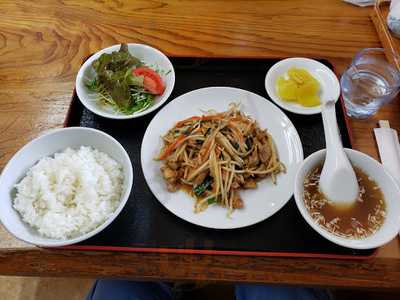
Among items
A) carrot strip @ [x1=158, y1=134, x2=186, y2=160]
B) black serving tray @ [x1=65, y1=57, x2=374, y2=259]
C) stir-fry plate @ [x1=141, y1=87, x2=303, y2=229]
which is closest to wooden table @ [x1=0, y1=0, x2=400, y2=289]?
black serving tray @ [x1=65, y1=57, x2=374, y2=259]

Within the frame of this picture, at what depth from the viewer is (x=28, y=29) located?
1.86 metres

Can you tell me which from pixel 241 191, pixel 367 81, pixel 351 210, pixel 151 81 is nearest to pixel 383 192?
pixel 351 210

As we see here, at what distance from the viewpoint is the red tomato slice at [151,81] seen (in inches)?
60.8

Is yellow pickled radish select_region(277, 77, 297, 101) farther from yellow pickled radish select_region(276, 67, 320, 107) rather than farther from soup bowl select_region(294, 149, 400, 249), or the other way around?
soup bowl select_region(294, 149, 400, 249)

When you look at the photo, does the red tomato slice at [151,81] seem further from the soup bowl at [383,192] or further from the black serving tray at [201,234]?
the soup bowl at [383,192]

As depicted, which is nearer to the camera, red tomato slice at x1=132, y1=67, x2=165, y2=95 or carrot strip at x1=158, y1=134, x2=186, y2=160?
carrot strip at x1=158, y1=134, x2=186, y2=160

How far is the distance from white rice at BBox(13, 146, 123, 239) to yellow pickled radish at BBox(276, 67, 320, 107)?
787 mm

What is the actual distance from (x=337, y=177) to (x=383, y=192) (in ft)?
0.56

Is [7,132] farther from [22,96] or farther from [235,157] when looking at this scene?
[235,157]

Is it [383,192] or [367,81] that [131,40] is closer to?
[367,81]

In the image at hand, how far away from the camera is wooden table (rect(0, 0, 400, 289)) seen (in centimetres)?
118

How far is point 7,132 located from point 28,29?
2.23 feet

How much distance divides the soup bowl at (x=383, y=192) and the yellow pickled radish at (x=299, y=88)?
330mm

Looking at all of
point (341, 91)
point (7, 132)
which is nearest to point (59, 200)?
point (7, 132)
